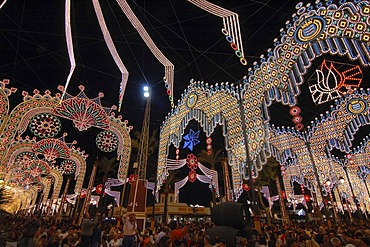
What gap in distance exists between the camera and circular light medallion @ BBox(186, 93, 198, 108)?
18.1 meters

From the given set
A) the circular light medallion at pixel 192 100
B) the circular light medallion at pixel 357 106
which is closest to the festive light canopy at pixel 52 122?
the circular light medallion at pixel 192 100

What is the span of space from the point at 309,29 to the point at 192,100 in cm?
996

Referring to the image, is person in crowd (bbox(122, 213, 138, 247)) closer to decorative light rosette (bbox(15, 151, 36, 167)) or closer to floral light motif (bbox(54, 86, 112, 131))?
floral light motif (bbox(54, 86, 112, 131))

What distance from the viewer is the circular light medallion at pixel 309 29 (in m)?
9.89

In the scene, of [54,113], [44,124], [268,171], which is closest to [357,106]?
[268,171]

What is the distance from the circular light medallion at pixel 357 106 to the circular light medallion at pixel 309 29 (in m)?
8.21

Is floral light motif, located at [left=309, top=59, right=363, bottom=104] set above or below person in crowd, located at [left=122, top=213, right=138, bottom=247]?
above

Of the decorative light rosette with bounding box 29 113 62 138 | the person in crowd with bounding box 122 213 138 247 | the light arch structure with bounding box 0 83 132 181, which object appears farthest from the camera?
the decorative light rosette with bounding box 29 113 62 138

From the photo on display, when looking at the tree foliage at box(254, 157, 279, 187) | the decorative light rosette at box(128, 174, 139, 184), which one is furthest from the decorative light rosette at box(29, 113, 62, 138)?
the tree foliage at box(254, 157, 279, 187)

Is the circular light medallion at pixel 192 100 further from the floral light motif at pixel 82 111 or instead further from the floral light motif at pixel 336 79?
the floral light motif at pixel 336 79

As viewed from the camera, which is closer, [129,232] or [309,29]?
[129,232]

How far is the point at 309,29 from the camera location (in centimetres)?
1023

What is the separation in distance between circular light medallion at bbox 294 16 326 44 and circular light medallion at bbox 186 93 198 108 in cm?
889

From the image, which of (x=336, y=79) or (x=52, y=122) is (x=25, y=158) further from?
(x=336, y=79)
